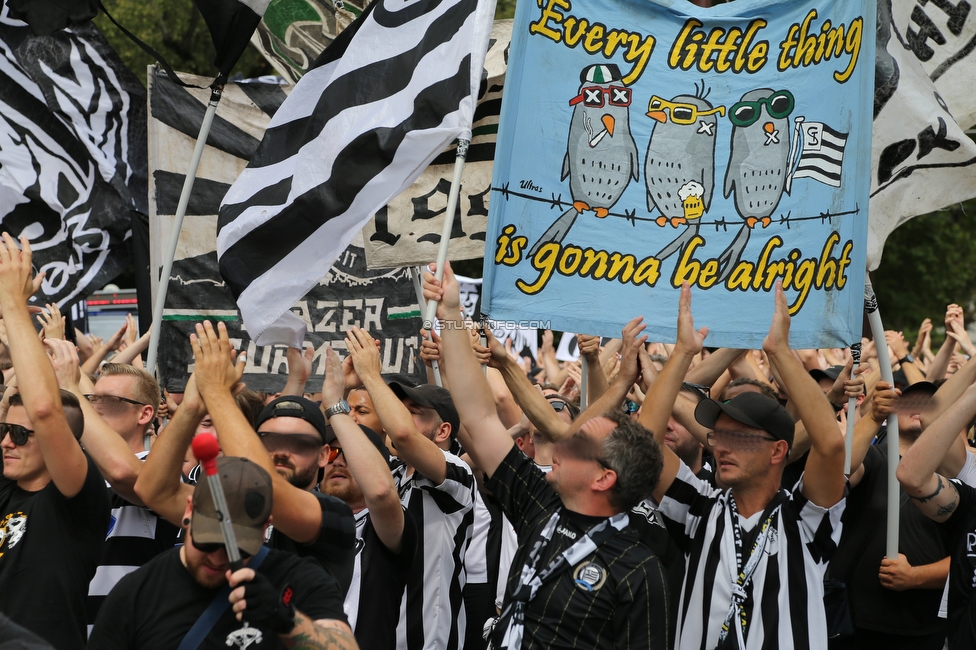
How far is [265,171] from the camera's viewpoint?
18.0ft

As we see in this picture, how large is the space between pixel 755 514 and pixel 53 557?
2691mm

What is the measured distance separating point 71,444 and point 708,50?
11.2 feet

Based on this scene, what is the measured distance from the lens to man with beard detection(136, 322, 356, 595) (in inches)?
136

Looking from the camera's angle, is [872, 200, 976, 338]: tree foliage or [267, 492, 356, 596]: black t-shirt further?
[872, 200, 976, 338]: tree foliage

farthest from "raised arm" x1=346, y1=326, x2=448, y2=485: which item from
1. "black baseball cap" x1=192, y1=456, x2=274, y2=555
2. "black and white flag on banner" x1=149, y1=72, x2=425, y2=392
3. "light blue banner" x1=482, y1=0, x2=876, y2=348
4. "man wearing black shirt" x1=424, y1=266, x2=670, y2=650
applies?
"black and white flag on banner" x1=149, y1=72, x2=425, y2=392

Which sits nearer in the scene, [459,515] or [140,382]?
[459,515]

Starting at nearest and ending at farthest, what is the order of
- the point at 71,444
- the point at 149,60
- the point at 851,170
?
1. the point at 71,444
2. the point at 851,170
3. the point at 149,60

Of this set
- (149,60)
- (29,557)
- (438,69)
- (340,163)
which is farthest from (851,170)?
(149,60)

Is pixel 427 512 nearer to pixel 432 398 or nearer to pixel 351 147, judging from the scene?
pixel 432 398

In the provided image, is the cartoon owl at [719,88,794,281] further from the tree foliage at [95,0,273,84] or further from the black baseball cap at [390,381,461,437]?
the tree foliage at [95,0,273,84]

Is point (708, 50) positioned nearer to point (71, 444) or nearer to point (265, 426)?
point (265, 426)

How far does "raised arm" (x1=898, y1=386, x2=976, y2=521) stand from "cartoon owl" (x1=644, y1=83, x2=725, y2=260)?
1434mm

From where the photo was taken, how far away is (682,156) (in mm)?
5184

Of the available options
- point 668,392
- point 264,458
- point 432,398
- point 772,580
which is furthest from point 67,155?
point 772,580
